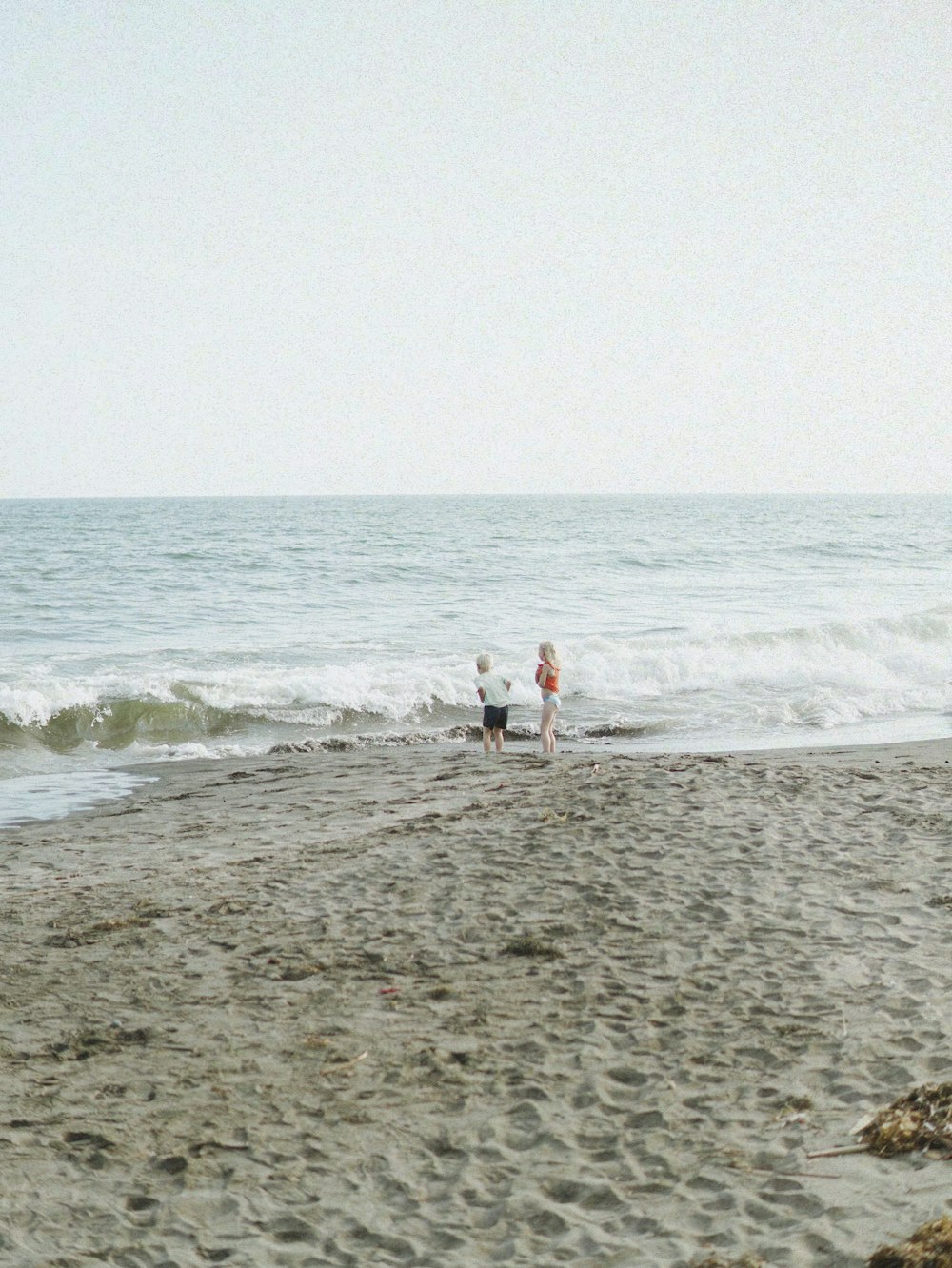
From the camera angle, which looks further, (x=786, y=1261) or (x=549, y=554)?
(x=549, y=554)

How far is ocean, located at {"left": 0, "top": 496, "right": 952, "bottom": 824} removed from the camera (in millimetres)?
15734

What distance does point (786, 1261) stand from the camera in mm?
3557

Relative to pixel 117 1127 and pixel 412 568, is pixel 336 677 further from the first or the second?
pixel 412 568

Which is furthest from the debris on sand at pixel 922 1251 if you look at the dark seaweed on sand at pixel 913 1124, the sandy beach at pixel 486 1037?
the dark seaweed on sand at pixel 913 1124

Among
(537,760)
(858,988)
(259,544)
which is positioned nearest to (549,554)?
(259,544)

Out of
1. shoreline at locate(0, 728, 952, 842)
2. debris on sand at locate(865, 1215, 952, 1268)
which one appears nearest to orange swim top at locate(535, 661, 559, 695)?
shoreline at locate(0, 728, 952, 842)

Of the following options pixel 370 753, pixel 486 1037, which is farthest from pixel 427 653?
pixel 486 1037

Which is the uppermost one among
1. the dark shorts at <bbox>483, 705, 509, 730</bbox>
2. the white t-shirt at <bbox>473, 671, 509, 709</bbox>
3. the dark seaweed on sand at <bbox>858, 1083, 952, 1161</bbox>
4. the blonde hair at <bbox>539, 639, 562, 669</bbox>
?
the blonde hair at <bbox>539, 639, 562, 669</bbox>

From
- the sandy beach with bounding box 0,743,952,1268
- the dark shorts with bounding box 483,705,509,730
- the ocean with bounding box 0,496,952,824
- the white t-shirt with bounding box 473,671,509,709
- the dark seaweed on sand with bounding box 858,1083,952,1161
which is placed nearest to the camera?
the sandy beach with bounding box 0,743,952,1268

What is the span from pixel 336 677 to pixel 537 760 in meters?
6.30

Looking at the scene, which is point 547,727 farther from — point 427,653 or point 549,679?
point 427,653

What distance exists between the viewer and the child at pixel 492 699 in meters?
13.6

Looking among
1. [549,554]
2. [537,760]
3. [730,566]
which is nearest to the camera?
[537,760]

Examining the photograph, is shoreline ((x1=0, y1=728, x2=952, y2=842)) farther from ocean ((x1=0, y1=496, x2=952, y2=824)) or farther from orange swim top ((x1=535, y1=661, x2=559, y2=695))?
orange swim top ((x1=535, y1=661, x2=559, y2=695))
